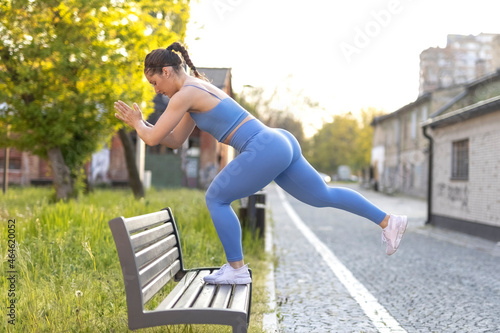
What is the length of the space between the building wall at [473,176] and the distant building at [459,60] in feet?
73.9

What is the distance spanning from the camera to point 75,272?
4734 mm

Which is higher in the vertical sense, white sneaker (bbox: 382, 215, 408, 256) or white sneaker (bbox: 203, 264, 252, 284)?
white sneaker (bbox: 382, 215, 408, 256)

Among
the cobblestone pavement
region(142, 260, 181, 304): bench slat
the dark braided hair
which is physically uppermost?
the dark braided hair

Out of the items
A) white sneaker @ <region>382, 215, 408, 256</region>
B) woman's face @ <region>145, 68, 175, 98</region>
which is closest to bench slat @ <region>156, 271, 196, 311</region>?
woman's face @ <region>145, 68, 175, 98</region>

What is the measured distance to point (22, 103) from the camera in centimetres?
1163

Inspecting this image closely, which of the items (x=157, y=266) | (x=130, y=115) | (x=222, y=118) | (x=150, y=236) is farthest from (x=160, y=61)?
(x=157, y=266)

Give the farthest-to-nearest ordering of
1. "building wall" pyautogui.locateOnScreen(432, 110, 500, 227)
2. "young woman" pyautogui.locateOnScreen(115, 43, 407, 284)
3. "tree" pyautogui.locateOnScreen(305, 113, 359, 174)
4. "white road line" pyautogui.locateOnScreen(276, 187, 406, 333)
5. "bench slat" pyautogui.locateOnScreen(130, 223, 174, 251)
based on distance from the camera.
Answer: "tree" pyautogui.locateOnScreen(305, 113, 359, 174) → "building wall" pyautogui.locateOnScreen(432, 110, 500, 227) → "white road line" pyautogui.locateOnScreen(276, 187, 406, 333) → "young woman" pyautogui.locateOnScreen(115, 43, 407, 284) → "bench slat" pyautogui.locateOnScreen(130, 223, 174, 251)

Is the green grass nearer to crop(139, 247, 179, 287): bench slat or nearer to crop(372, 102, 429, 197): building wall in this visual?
crop(139, 247, 179, 287): bench slat

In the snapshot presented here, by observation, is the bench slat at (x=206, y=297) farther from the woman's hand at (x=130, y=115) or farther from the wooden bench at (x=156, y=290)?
the woman's hand at (x=130, y=115)

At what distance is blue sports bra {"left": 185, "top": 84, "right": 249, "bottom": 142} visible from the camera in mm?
3164

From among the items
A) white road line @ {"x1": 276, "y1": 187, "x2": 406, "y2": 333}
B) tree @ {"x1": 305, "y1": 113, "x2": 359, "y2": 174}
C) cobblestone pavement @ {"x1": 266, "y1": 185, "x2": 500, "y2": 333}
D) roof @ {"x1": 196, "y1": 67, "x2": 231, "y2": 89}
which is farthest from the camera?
tree @ {"x1": 305, "y1": 113, "x2": 359, "y2": 174}

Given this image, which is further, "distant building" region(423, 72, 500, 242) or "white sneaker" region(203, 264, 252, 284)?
"distant building" region(423, 72, 500, 242)

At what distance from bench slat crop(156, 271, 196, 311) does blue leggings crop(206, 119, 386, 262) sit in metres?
0.36

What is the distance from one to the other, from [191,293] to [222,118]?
1.03m
